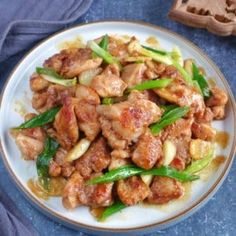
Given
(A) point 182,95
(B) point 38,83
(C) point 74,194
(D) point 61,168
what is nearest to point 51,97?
(B) point 38,83

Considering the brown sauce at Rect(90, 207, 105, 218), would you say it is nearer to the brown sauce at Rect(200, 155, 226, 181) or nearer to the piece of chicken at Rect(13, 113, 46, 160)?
the piece of chicken at Rect(13, 113, 46, 160)

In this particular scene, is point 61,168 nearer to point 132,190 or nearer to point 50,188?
point 50,188

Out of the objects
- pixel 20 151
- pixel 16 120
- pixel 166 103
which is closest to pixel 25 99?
pixel 16 120

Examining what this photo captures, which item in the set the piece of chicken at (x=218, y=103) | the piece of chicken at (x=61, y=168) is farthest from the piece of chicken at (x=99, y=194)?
the piece of chicken at (x=218, y=103)

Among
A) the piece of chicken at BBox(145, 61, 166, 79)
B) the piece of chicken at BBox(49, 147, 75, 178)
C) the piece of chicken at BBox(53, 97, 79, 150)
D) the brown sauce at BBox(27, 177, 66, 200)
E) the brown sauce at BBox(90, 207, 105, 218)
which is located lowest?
the brown sauce at BBox(90, 207, 105, 218)

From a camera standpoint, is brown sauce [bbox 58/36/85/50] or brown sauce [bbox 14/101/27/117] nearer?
brown sauce [bbox 14/101/27/117]

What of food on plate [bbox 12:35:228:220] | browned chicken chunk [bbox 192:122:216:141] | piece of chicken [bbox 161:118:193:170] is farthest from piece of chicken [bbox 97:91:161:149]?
browned chicken chunk [bbox 192:122:216:141]

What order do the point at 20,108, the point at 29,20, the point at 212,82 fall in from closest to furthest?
the point at 20,108 < the point at 212,82 < the point at 29,20
